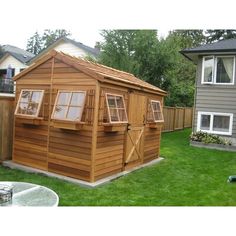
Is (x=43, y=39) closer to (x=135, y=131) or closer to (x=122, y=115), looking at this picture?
(x=122, y=115)

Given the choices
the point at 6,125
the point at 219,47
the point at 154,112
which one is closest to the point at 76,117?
the point at 6,125

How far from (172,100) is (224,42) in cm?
221

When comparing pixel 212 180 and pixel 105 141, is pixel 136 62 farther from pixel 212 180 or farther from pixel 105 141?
pixel 212 180

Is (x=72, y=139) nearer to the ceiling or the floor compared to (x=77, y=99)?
nearer to the floor

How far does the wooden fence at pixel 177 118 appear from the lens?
566 centimetres

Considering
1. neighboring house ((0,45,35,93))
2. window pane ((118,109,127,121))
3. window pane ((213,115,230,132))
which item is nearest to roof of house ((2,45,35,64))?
neighboring house ((0,45,35,93))

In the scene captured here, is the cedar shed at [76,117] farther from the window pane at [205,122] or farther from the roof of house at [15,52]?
the window pane at [205,122]

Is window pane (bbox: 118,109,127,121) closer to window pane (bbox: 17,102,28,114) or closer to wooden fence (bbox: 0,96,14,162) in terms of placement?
window pane (bbox: 17,102,28,114)

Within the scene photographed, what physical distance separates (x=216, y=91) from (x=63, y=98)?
4.02 meters

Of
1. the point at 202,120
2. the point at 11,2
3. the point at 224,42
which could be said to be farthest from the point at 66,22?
the point at 202,120

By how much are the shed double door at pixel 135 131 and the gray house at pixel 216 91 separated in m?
2.00

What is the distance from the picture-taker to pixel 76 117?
3.96 metres

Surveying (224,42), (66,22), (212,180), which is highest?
(224,42)

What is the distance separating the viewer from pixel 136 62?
167 inches
